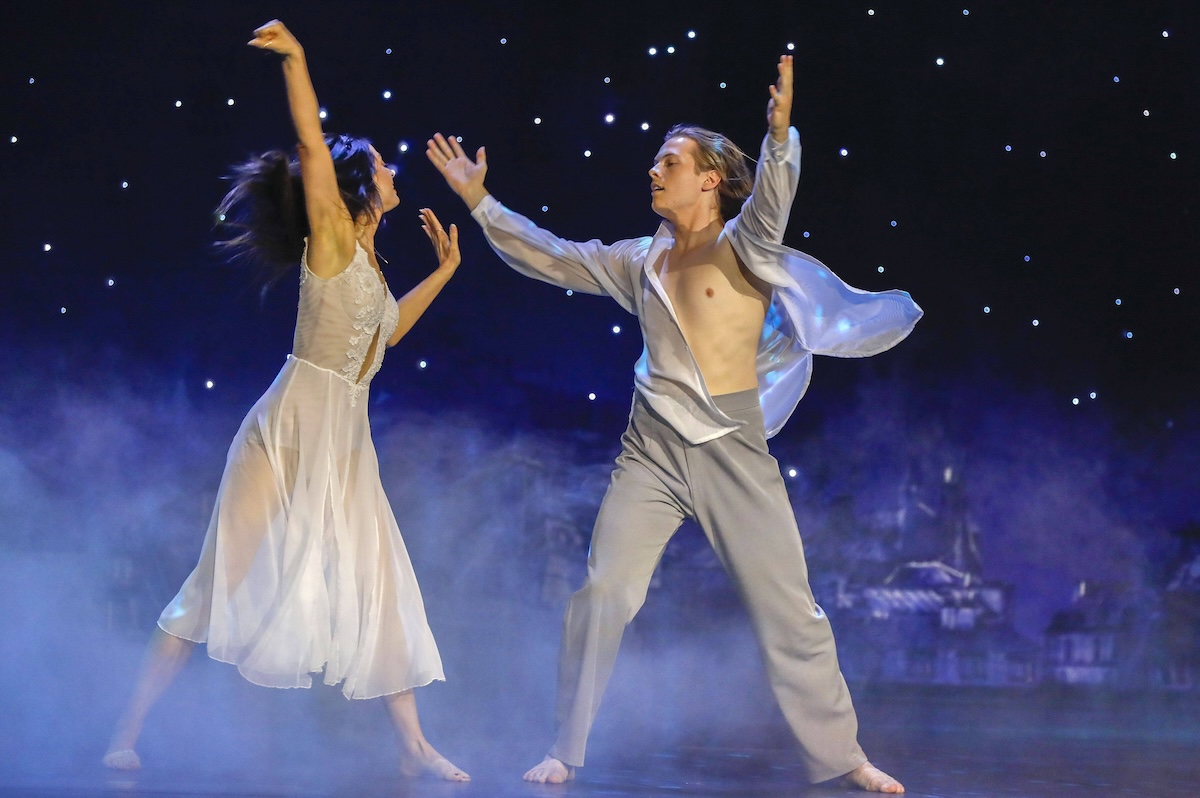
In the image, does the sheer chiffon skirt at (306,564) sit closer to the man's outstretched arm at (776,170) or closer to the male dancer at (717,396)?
the male dancer at (717,396)

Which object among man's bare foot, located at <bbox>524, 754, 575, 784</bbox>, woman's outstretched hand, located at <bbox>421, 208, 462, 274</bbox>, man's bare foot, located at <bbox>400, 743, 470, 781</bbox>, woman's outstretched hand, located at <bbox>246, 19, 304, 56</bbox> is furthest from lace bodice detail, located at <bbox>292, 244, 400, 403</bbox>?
man's bare foot, located at <bbox>524, 754, 575, 784</bbox>

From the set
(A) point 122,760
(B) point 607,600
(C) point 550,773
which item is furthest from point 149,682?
(B) point 607,600

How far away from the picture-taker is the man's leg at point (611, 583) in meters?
Answer: 2.52

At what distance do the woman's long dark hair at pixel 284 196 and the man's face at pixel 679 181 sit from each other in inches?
25.2

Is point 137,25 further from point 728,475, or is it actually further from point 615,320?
point 728,475

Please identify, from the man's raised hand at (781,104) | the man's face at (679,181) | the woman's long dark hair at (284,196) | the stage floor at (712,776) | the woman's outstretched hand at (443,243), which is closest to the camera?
the stage floor at (712,776)

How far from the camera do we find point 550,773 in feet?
8.00

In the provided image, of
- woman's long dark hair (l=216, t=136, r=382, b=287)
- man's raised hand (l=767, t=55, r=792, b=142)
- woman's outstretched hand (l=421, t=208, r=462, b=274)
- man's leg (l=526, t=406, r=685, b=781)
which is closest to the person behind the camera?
man's raised hand (l=767, t=55, r=792, b=142)

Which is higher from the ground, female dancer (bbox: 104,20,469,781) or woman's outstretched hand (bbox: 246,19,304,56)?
woman's outstretched hand (bbox: 246,19,304,56)

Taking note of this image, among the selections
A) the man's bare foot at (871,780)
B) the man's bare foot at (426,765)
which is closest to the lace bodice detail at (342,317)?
the man's bare foot at (426,765)

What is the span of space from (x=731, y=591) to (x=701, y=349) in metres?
2.02

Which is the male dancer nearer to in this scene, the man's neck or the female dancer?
the man's neck

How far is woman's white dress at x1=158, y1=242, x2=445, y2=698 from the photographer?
95.3 inches

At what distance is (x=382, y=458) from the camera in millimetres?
4344
